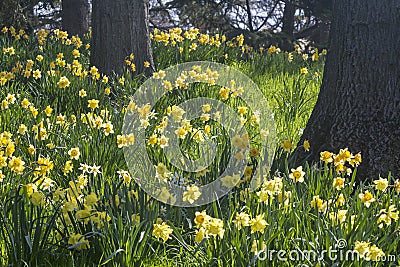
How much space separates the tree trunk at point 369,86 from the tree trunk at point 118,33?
2912 mm

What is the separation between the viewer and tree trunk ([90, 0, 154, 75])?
5.89m

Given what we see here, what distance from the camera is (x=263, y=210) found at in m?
2.57

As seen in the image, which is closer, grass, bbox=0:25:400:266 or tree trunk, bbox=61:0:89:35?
grass, bbox=0:25:400:266

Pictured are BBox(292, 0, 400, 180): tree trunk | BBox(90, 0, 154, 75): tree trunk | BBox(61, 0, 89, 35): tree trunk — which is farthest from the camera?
BBox(61, 0, 89, 35): tree trunk

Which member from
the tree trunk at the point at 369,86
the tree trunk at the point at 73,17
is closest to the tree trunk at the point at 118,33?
the tree trunk at the point at 369,86

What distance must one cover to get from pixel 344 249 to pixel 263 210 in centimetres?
52

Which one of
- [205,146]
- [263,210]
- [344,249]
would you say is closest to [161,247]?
[263,210]

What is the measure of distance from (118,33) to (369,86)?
10.5 feet

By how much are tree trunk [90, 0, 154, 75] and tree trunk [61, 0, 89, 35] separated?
3.58m

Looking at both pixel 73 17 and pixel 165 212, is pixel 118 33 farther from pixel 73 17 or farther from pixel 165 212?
pixel 73 17

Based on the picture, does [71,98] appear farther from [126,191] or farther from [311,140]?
[126,191]

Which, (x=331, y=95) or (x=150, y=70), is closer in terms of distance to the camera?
(x=331, y=95)

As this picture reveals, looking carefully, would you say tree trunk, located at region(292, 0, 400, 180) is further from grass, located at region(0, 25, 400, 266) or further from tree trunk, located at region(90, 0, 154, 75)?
tree trunk, located at region(90, 0, 154, 75)

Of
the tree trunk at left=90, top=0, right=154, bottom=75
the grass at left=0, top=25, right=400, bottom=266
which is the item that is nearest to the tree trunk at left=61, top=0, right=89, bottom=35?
the tree trunk at left=90, top=0, right=154, bottom=75
